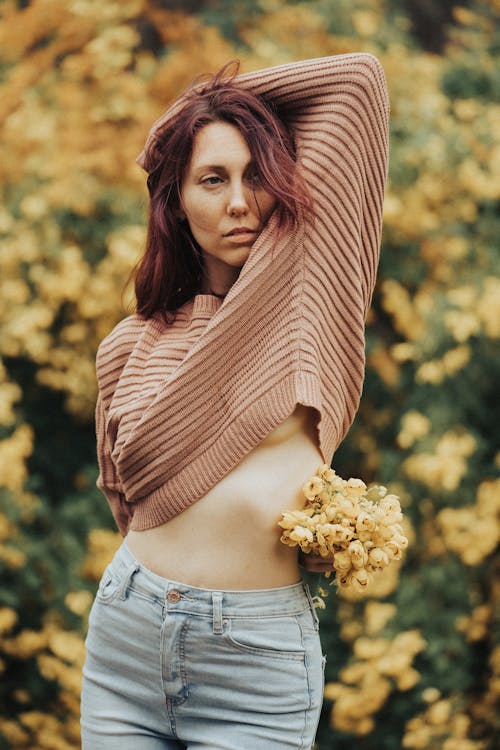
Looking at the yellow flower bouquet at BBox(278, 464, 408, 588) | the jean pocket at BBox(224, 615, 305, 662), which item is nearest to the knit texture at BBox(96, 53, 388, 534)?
the yellow flower bouquet at BBox(278, 464, 408, 588)

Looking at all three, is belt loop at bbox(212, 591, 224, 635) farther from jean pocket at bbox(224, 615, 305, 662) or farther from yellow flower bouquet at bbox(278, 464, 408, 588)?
yellow flower bouquet at bbox(278, 464, 408, 588)

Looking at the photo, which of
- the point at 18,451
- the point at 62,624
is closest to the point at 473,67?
the point at 18,451

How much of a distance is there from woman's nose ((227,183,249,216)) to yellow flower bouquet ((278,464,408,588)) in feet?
1.56

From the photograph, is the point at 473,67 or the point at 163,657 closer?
the point at 163,657

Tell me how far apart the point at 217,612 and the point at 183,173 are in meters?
0.78

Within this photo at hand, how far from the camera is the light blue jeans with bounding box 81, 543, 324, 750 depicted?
165 cm

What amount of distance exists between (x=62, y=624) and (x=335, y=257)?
6.26 feet

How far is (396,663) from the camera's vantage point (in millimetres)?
2988

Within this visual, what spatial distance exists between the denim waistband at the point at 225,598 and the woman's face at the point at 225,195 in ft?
1.87

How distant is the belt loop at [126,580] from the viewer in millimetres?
1767

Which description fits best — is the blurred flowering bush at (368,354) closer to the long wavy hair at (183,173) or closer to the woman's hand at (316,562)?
the long wavy hair at (183,173)

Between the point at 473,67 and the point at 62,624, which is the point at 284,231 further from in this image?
the point at 473,67

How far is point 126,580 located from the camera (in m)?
1.77

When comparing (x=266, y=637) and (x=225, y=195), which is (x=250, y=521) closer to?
(x=266, y=637)
